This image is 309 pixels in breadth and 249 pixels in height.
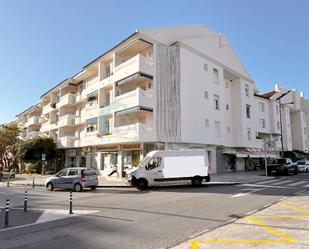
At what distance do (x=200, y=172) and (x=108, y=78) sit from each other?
15.9 metres

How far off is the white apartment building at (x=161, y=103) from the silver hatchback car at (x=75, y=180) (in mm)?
6828

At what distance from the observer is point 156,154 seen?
20.8m

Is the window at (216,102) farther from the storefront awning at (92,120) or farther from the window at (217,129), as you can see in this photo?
the storefront awning at (92,120)

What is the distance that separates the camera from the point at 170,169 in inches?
812

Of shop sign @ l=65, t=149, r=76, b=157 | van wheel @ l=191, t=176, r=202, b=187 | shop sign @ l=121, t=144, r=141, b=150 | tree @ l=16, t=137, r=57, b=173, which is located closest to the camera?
van wheel @ l=191, t=176, r=202, b=187

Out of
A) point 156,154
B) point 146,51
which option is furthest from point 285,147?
point 156,154

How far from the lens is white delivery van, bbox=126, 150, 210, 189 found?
20.3m

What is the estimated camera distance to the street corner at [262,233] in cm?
641

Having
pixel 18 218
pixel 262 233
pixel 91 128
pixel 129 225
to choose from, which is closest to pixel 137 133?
pixel 91 128

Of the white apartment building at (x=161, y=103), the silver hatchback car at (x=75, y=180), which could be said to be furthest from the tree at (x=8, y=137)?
the silver hatchback car at (x=75, y=180)

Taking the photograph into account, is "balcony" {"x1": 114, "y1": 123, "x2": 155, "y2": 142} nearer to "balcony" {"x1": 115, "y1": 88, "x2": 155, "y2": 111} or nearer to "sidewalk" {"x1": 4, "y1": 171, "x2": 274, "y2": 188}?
"balcony" {"x1": 115, "y1": 88, "x2": 155, "y2": 111}

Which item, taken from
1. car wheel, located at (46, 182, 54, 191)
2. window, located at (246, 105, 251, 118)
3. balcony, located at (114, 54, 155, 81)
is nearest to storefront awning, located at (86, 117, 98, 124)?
balcony, located at (114, 54, 155, 81)

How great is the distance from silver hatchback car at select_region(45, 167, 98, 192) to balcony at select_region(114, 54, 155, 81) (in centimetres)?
1078

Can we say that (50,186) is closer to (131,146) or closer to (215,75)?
(131,146)
